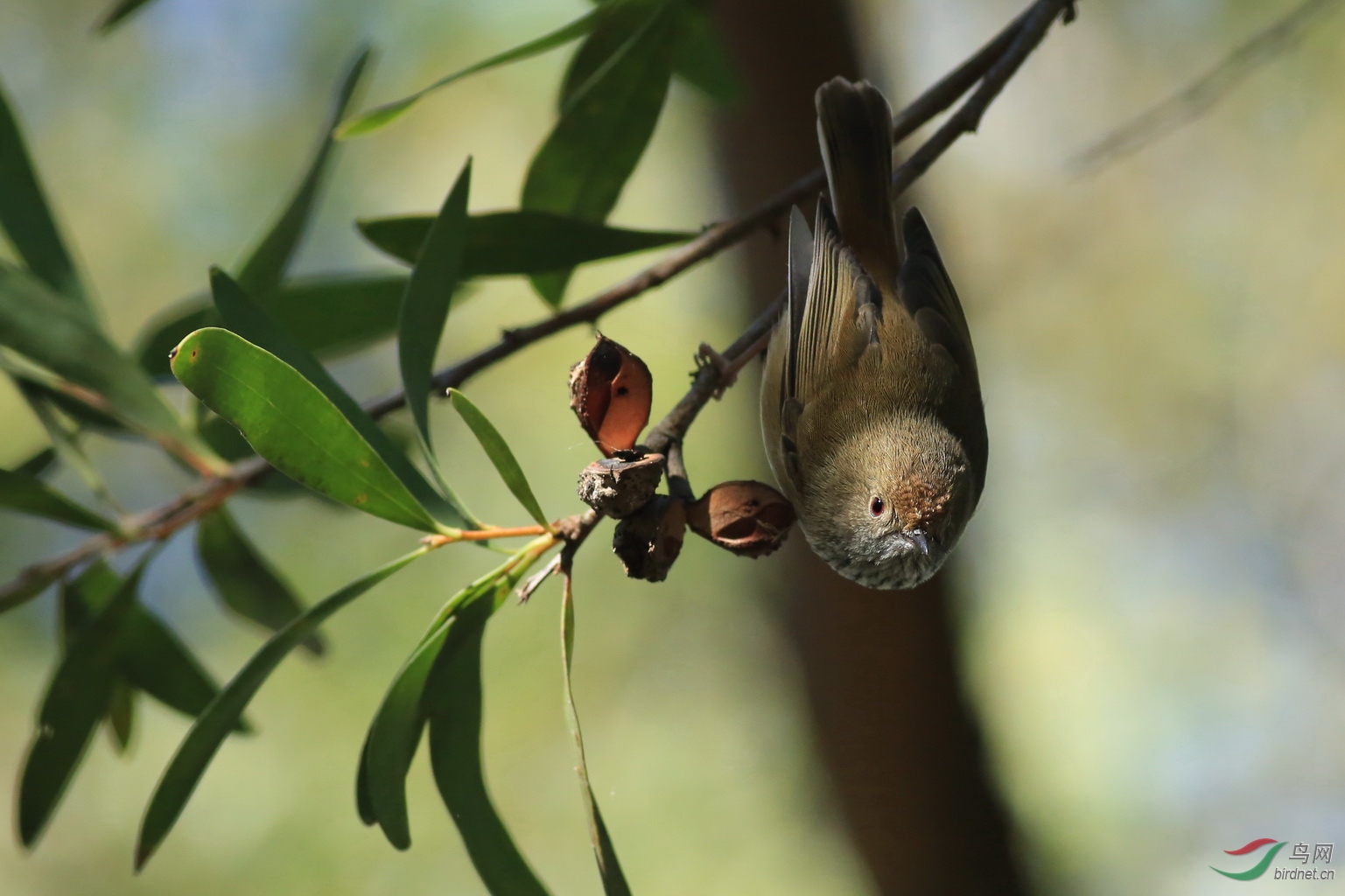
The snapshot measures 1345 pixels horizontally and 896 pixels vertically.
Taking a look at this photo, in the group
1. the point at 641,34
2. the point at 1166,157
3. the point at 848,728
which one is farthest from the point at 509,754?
the point at 1166,157

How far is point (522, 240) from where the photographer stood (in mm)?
1406

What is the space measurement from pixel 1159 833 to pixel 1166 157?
2.82 m

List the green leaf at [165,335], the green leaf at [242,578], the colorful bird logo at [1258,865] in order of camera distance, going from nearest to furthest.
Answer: the green leaf at [165,335] → the green leaf at [242,578] → the colorful bird logo at [1258,865]

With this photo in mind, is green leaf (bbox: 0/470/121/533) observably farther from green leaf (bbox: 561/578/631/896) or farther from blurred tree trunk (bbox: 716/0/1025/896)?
blurred tree trunk (bbox: 716/0/1025/896)

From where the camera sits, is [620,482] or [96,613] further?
[96,613]

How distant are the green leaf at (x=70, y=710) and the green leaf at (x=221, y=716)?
1.38 ft

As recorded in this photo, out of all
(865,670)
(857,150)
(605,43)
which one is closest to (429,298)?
(605,43)

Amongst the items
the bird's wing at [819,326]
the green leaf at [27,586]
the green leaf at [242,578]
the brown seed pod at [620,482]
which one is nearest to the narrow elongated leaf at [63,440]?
the green leaf at [27,586]

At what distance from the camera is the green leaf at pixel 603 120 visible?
1411 millimetres

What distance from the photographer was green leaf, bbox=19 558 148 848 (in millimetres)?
1468

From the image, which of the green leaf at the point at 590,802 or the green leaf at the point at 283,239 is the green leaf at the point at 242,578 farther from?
the green leaf at the point at 590,802

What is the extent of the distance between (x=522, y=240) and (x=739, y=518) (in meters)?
0.60

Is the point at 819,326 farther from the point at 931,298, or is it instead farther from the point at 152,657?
the point at 152,657
